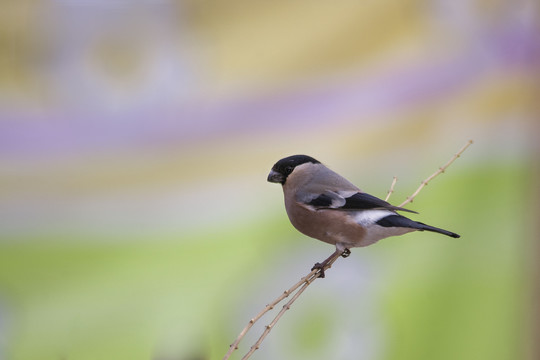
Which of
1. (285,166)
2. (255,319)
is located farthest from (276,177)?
(255,319)

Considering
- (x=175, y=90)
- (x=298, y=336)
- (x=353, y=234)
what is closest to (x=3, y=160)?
(x=175, y=90)

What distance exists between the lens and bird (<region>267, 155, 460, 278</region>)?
20.5 inches

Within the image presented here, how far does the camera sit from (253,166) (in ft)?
3.90

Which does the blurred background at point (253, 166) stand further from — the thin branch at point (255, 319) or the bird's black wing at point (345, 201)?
the thin branch at point (255, 319)

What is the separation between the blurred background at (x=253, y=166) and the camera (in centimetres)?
114

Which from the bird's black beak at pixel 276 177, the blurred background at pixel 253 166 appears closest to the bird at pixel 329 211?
the bird's black beak at pixel 276 177

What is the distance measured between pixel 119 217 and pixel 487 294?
0.65 m

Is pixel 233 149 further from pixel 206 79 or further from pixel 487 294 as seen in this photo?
pixel 487 294

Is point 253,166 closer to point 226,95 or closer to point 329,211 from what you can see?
point 226,95

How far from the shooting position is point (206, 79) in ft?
3.91

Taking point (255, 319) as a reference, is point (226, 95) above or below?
above

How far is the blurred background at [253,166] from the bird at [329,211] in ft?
1.88

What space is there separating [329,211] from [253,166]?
25.3 inches

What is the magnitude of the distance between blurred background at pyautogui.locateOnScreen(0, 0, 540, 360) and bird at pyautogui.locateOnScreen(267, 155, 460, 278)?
1.88 feet
